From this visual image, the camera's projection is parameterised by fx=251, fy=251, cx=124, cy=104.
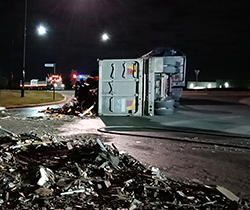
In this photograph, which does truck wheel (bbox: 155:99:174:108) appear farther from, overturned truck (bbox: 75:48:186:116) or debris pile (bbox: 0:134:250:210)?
debris pile (bbox: 0:134:250:210)

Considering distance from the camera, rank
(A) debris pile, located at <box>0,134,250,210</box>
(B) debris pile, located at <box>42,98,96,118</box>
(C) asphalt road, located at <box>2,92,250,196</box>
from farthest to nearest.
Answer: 1. (B) debris pile, located at <box>42,98,96,118</box>
2. (C) asphalt road, located at <box>2,92,250,196</box>
3. (A) debris pile, located at <box>0,134,250,210</box>

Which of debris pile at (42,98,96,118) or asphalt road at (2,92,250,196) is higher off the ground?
debris pile at (42,98,96,118)

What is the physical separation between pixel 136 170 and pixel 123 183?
1.94 feet

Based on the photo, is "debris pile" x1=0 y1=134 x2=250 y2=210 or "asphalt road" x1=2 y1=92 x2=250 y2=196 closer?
"debris pile" x1=0 y1=134 x2=250 y2=210

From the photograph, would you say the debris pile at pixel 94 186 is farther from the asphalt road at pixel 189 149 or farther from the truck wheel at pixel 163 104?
the truck wheel at pixel 163 104

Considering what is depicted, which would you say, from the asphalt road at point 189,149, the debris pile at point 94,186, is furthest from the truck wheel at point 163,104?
the debris pile at point 94,186

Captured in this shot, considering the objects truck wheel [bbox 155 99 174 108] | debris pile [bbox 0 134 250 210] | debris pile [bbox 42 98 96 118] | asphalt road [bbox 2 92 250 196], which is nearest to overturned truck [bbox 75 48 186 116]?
truck wheel [bbox 155 99 174 108]

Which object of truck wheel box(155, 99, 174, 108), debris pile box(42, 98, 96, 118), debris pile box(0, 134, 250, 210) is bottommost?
debris pile box(0, 134, 250, 210)

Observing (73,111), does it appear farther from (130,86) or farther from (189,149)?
(189,149)

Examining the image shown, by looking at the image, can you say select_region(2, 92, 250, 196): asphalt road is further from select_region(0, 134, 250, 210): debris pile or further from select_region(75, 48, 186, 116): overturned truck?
select_region(75, 48, 186, 116): overturned truck

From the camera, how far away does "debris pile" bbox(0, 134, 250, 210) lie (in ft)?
10.8

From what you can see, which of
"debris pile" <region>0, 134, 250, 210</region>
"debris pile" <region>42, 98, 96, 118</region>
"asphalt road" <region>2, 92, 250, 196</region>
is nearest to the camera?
"debris pile" <region>0, 134, 250, 210</region>

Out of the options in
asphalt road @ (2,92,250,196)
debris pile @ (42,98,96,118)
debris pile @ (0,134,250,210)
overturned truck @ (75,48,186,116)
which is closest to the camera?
debris pile @ (0,134,250,210)

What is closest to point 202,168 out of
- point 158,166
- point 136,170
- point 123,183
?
point 158,166
